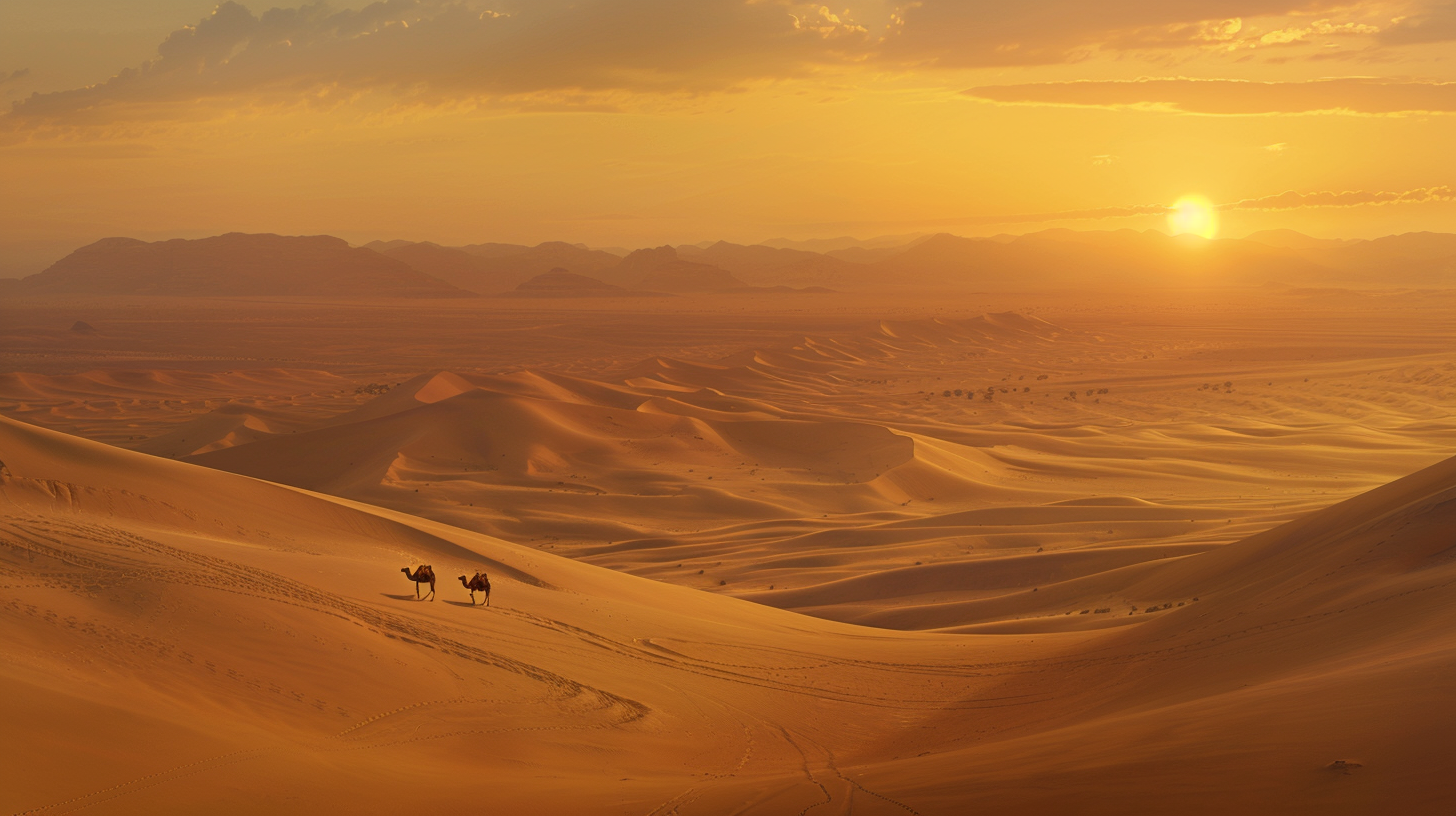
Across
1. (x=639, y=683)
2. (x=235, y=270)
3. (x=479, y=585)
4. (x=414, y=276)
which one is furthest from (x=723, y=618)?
(x=235, y=270)

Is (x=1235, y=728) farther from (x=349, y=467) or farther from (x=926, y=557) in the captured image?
(x=349, y=467)

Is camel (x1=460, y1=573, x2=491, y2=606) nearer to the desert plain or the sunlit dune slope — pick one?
the desert plain

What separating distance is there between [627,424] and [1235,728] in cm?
2812

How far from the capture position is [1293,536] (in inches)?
482

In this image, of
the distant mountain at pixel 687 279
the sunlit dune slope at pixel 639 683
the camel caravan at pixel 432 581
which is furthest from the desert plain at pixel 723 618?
the distant mountain at pixel 687 279

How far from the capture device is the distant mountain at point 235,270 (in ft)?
501

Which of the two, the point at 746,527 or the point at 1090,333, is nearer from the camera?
the point at 746,527

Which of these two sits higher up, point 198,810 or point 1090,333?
point 1090,333

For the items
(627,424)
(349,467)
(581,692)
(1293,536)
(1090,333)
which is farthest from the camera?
(1090,333)

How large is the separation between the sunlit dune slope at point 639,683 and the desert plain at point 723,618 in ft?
0.12

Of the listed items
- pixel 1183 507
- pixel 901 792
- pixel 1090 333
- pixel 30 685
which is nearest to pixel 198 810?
pixel 30 685

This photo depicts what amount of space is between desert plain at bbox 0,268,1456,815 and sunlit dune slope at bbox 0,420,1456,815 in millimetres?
37

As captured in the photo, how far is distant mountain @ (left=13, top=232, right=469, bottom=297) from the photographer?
15262cm

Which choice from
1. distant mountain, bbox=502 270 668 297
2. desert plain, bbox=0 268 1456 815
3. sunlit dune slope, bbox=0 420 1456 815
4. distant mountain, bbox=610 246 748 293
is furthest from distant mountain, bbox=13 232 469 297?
sunlit dune slope, bbox=0 420 1456 815
